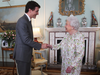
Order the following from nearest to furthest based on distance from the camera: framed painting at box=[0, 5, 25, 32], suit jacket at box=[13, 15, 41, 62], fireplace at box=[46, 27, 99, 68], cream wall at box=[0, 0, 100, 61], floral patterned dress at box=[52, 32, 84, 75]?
floral patterned dress at box=[52, 32, 84, 75] → suit jacket at box=[13, 15, 41, 62] → fireplace at box=[46, 27, 99, 68] → cream wall at box=[0, 0, 100, 61] → framed painting at box=[0, 5, 25, 32]

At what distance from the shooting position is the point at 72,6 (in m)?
4.25

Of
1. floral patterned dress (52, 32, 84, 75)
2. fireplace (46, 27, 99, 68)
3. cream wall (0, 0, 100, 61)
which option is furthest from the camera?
cream wall (0, 0, 100, 61)

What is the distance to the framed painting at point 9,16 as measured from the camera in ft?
15.9

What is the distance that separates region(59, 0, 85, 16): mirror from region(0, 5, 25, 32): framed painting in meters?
2.13

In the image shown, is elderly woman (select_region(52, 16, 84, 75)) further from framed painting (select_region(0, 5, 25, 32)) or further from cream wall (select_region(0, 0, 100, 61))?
framed painting (select_region(0, 5, 25, 32))

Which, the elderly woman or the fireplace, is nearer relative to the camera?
the elderly woman

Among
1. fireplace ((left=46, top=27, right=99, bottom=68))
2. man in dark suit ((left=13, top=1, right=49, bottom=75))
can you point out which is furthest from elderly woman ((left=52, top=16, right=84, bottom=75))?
fireplace ((left=46, top=27, right=99, bottom=68))

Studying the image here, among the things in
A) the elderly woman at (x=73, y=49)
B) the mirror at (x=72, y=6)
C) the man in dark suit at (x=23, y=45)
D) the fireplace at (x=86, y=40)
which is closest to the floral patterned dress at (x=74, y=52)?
the elderly woman at (x=73, y=49)

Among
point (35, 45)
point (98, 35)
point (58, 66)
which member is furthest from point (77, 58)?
point (98, 35)

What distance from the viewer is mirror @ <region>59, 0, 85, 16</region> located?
13.8ft

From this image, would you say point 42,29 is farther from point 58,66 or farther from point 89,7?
point 89,7

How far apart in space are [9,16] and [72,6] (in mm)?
3338

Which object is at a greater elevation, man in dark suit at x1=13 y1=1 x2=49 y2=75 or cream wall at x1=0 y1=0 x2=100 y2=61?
cream wall at x1=0 y1=0 x2=100 y2=61

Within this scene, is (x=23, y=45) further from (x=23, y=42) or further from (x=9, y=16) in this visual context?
(x=9, y=16)
